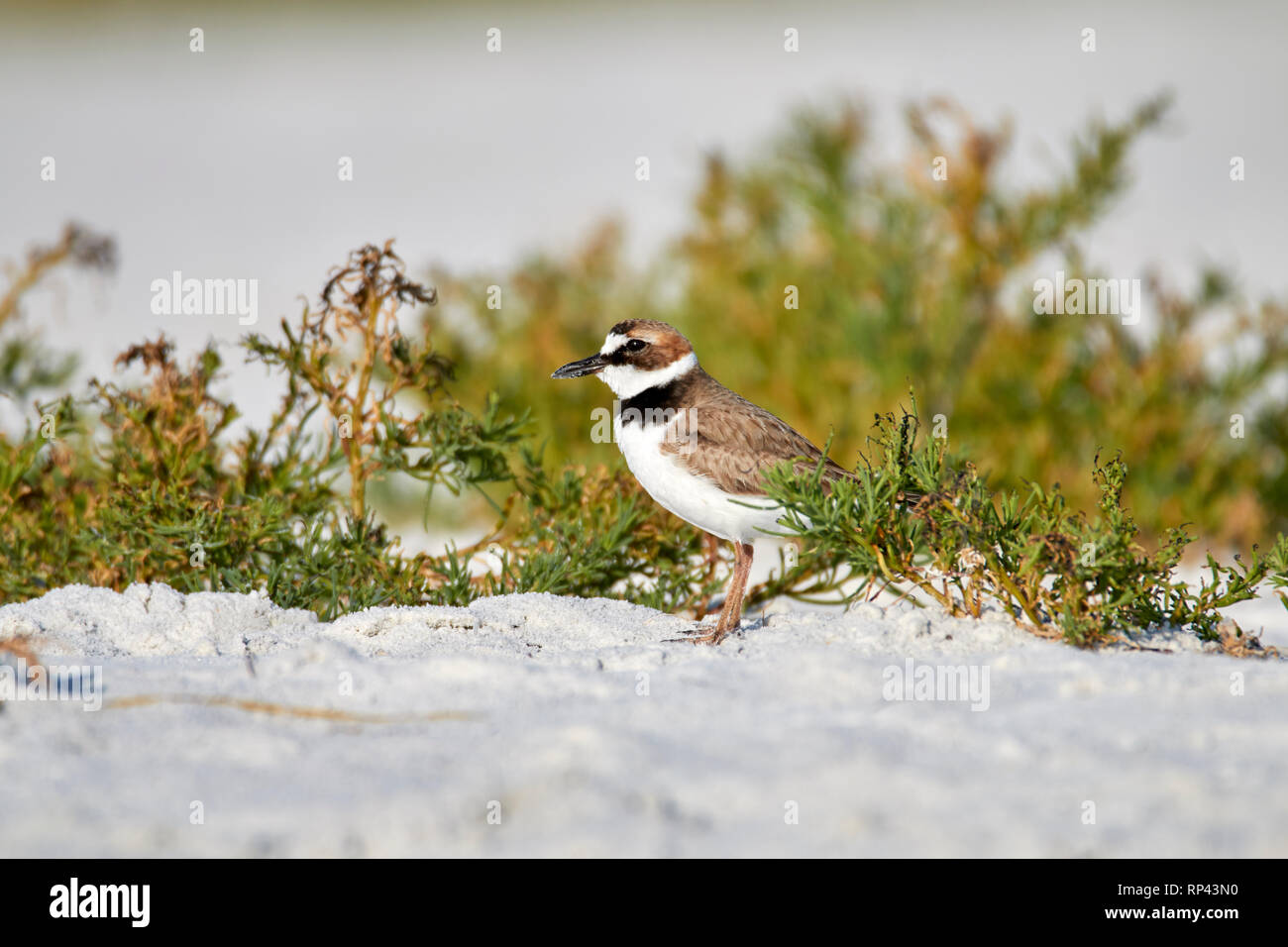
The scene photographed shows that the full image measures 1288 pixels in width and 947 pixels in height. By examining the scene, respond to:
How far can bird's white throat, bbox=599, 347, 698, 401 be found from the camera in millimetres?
5234

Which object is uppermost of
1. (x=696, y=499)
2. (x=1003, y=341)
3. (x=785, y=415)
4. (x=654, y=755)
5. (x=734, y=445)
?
(x=1003, y=341)

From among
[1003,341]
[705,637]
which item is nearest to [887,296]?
[1003,341]

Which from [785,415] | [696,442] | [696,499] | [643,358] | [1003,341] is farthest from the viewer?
[785,415]

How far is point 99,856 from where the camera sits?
7.64ft

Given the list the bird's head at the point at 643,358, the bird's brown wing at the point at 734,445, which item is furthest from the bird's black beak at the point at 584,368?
the bird's brown wing at the point at 734,445

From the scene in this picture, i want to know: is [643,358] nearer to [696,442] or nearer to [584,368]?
[584,368]

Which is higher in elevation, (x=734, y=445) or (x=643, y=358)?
(x=643, y=358)

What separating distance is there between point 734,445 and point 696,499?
1.14 ft

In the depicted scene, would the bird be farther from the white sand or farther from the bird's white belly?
the white sand

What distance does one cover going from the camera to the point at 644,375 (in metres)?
5.24

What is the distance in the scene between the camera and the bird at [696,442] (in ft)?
15.0

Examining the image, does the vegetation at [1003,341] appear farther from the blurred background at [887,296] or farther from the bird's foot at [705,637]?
the bird's foot at [705,637]
